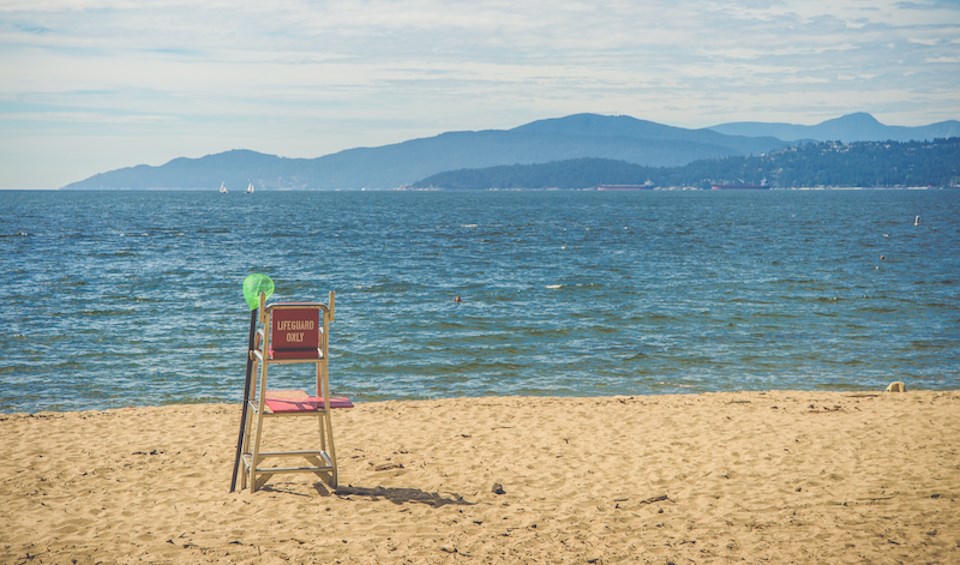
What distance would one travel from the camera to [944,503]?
8914mm

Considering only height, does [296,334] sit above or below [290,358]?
above

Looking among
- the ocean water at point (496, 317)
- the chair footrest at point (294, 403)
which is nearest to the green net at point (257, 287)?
the chair footrest at point (294, 403)

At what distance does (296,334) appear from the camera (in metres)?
9.04

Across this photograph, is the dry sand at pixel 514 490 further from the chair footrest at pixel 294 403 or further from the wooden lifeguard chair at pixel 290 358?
the chair footrest at pixel 294 403

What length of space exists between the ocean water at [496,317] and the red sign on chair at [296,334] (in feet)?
28.8

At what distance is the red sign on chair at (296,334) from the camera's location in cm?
894

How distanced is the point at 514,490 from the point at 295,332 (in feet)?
9.82

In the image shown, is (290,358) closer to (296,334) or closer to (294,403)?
(296,334)

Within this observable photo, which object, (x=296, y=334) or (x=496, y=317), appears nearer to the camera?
(x=296, y=334)

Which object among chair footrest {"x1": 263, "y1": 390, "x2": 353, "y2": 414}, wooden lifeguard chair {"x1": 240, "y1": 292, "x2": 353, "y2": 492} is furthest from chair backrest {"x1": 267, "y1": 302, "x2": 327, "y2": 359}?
chair footrest {"x1": 263, "y1": 390, "x2": 353, "y2": 414}

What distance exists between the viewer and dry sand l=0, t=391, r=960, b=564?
26.2 ft

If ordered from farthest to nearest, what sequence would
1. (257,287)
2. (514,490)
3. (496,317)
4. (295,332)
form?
(496,317) → (514,490) → (295,332) → (257,287)

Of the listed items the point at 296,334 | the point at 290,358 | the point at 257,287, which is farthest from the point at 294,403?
the point at 257,287

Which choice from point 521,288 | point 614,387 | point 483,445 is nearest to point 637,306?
point 521,288
